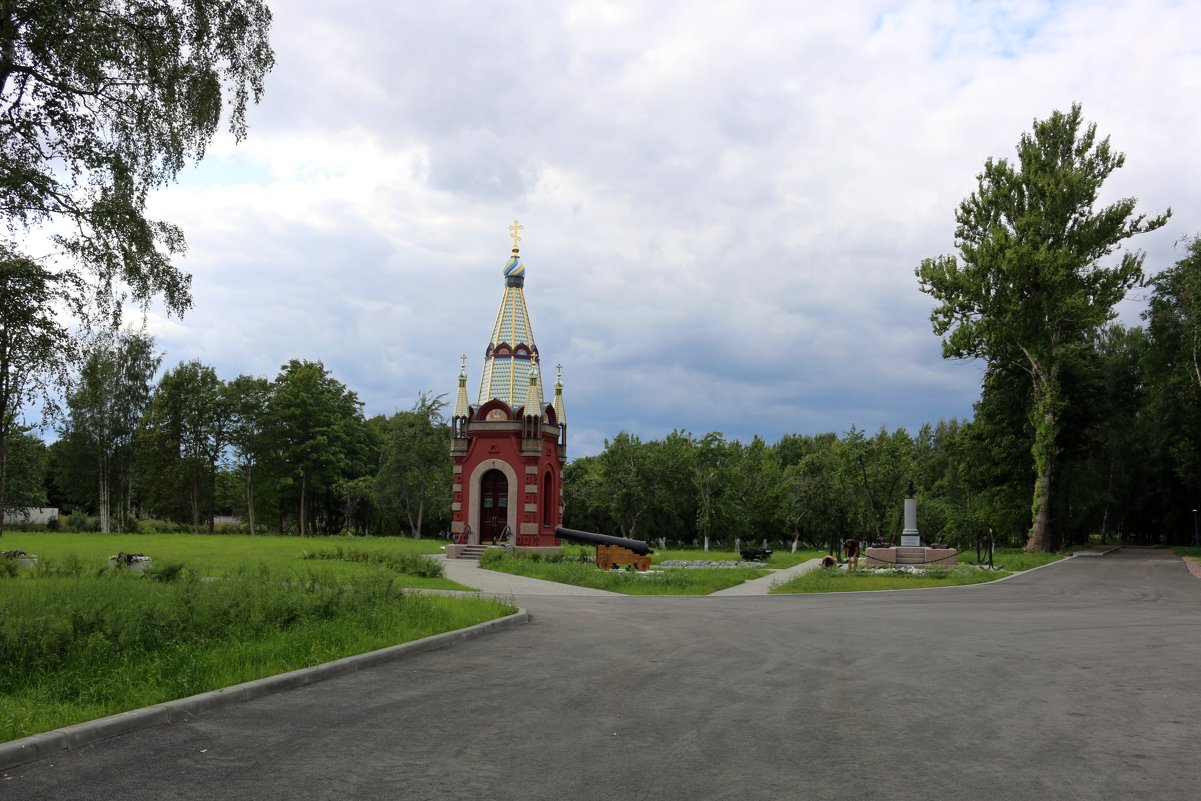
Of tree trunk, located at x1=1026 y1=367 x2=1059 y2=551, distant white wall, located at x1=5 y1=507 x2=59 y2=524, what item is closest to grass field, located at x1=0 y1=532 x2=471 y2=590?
tree trunk, located at x1=1026 y1=367 x2=1059 y2=551

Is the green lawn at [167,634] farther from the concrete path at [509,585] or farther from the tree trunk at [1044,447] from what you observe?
the tree trunk at [1044,447]

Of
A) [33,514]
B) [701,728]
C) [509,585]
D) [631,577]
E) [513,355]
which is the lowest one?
[33,514]

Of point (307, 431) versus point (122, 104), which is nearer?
point (122, 104)

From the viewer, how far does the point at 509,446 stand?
37844 mm

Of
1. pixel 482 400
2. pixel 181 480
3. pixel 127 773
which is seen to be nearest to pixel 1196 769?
pixel 127 773

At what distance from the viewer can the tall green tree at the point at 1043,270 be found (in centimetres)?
4119

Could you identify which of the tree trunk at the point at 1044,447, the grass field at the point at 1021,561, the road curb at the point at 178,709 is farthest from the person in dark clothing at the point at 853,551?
the road curb at the point at 178,709

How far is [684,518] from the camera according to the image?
204 feet

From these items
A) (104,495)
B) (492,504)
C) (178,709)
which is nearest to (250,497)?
(104,495)

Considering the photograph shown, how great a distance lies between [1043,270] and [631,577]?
2835 cm

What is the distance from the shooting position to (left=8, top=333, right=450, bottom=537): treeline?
5684 cm

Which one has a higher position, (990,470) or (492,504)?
(990,470)

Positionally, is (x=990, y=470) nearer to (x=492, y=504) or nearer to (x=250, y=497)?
(x=492, y=504)

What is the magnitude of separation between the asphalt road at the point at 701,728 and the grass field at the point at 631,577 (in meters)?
9.47
